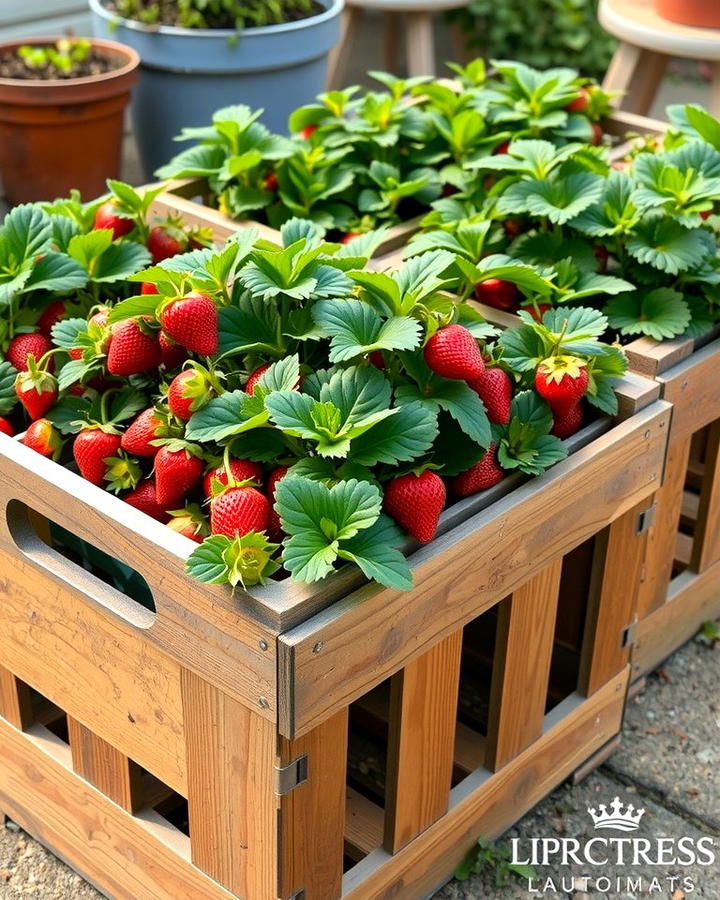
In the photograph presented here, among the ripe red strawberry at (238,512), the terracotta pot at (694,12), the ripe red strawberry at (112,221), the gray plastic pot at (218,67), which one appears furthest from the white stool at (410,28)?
the ripe red strawberry at (238,512)

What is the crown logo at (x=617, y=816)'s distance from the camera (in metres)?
1.58

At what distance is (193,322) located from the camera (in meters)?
1.17

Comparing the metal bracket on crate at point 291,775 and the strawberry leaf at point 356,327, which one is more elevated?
the strawberry leaf at point 356,327

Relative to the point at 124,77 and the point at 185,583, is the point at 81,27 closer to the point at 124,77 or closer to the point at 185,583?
the point at 124,77

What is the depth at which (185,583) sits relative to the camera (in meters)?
1.11

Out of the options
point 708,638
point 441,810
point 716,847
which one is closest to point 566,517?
point 441,810

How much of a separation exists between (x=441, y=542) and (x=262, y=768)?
10.4 inches

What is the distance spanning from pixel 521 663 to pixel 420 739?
167mm

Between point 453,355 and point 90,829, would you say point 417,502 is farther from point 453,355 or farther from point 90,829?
point 90,829

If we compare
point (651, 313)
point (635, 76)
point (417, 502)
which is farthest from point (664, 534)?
point (635, 76)

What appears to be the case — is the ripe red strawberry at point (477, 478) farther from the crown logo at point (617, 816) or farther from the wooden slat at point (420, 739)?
the crown logo at point (617, 816)

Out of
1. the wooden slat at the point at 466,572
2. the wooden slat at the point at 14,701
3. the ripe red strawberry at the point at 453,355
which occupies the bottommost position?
the wooden slat at the point at 14,701

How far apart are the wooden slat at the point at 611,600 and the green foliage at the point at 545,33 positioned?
9.11 ft

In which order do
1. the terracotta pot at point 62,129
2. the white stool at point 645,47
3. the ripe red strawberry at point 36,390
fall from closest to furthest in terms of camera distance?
the ripe red strawberry at point 36,390
the white stool at point 645,47
the terracotta pot at point 62,129
